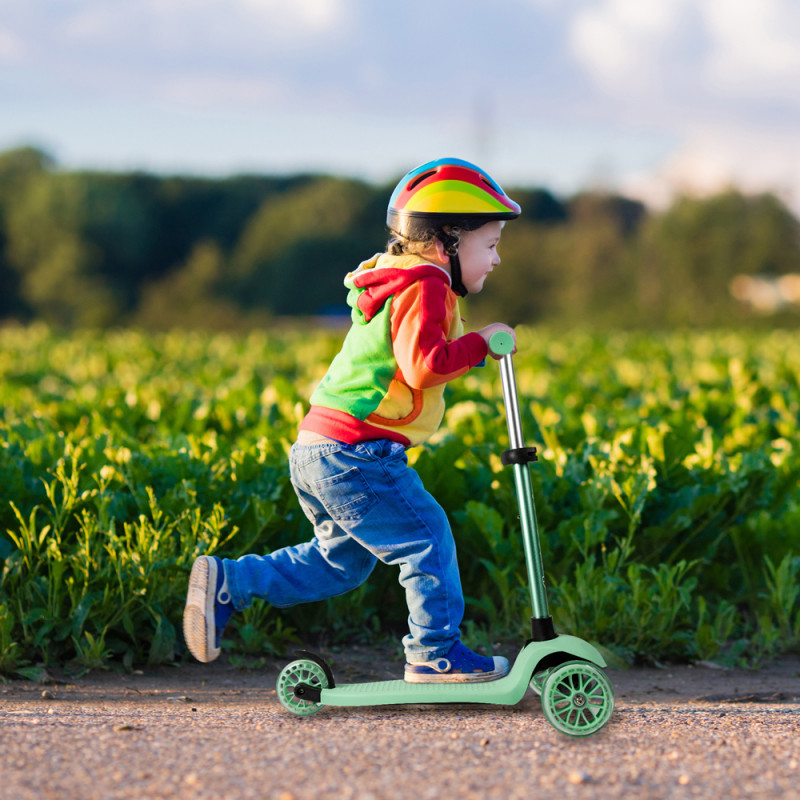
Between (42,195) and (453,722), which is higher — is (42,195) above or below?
above

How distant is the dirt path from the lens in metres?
2.38

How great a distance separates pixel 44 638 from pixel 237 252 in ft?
213

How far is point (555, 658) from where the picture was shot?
2.97 meters

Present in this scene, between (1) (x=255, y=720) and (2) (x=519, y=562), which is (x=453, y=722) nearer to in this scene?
(1) (x=255, y=720)

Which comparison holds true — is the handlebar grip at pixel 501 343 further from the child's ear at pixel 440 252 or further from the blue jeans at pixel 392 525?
the blue jeans at pixel 392 525

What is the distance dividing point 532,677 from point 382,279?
1.24 metres

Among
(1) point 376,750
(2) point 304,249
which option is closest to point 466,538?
(1) point 376,750

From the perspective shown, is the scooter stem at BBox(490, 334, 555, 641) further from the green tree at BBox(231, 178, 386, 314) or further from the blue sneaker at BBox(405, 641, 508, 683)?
the green tree at BBox(231, 178, 386, 314)

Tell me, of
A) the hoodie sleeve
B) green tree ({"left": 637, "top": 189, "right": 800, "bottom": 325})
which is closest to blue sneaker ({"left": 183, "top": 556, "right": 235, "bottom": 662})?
the hoodie sleeve

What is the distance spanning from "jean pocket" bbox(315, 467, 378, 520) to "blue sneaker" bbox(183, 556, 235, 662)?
41cm

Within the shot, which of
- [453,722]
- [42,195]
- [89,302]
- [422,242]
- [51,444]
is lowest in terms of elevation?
[453,722]

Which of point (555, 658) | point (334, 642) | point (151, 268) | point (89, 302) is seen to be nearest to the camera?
point (555, 658)

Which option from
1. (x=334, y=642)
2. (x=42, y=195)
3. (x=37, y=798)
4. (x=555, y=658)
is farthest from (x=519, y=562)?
(x=42, y=195)

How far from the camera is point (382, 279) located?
3.00 metres
